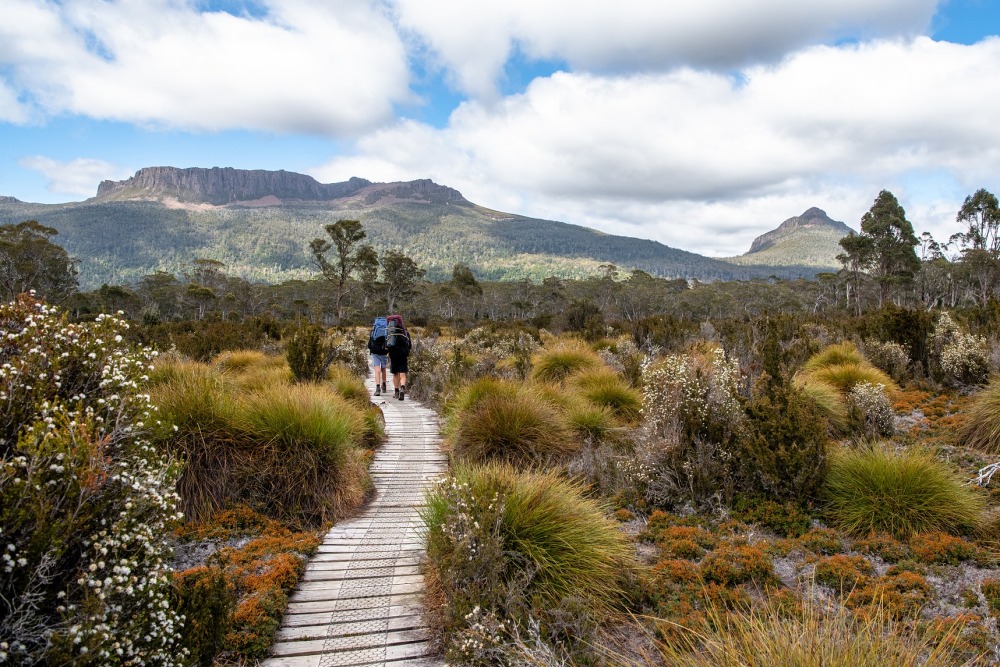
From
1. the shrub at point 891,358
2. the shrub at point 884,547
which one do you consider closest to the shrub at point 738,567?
the shrub at point 884,547

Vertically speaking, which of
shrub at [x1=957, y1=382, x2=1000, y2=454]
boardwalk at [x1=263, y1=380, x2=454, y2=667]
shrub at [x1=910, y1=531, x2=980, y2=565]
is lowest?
boardwalk at [x1=263, y1=380, x2=454, y2=667]

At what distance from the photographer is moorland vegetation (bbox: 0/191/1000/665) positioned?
2330mm

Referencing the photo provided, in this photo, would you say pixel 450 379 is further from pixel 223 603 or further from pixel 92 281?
pixel 92 281

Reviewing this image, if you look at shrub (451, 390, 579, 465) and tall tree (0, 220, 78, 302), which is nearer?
shrub (451, 390, 579, 465)

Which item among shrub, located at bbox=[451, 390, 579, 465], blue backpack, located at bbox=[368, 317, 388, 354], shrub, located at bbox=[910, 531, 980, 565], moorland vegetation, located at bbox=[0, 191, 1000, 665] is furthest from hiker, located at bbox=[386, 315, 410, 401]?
shrub, located at bbox=[910, 531, 980, 565]

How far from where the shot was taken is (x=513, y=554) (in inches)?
148

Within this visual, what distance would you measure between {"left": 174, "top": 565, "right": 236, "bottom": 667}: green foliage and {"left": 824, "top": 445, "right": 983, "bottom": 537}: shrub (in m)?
5.26

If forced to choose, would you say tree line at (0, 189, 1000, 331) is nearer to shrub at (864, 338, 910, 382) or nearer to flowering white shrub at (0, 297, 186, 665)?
shrub at (864, 338, 910, 382)

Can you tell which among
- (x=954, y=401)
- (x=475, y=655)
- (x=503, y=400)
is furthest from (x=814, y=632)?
(x=954, y=401)

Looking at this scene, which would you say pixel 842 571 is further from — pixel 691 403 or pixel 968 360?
pixel 968 360

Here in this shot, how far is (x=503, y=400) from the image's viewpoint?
707cm

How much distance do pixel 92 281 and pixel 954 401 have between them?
194m

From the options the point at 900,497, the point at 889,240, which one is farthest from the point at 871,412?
the point at 889,240

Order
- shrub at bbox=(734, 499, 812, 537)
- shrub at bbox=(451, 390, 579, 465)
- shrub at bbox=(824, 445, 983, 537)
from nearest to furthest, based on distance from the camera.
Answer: shrub at bbox=(824, 445, 983, 537), shrub at bbox=(734, 499, 812, 537), shrub at bbox=(451, 390, 579, 465)
